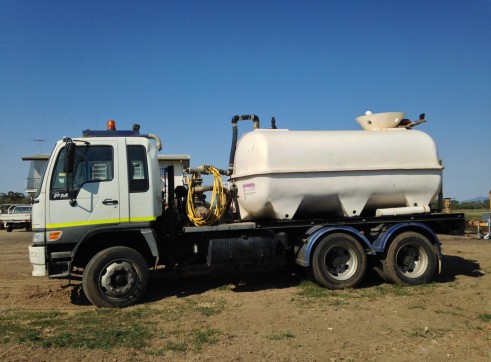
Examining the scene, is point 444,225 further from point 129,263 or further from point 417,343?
point 129,263

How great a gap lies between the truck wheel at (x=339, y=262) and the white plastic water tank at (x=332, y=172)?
0.65 meters

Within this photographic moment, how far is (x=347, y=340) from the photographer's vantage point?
550 cm

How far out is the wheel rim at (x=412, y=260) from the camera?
887cm

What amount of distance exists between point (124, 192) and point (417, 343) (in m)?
5.06

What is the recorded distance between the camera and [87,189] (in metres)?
7.27

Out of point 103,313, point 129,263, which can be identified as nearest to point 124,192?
point 129,263

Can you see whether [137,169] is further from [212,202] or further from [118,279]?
[118,279]

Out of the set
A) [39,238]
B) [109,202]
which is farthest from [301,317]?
[39,238]

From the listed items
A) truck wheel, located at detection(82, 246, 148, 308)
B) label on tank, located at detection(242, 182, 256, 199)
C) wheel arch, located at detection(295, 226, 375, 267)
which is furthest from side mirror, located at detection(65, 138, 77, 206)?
wheel arch, located at detection(295, 226, 375, 267)

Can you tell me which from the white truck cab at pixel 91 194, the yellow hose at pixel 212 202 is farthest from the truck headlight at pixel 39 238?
the yellow hose at pixel 212 202

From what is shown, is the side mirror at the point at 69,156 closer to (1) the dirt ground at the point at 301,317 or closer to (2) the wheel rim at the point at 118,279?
(2) the wheel rim at the point at 118,279

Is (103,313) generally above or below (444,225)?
below

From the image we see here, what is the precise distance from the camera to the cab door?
7.15 m

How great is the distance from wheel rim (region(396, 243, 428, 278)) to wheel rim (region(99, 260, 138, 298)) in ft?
17.3
